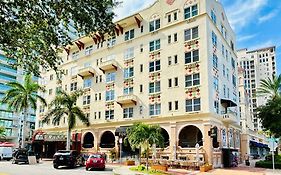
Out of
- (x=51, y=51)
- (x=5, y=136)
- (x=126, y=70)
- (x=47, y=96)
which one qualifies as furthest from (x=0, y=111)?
(x=51, y=51)

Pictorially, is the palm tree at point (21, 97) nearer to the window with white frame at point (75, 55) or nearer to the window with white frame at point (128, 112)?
the window with white frame at point (75, 55)

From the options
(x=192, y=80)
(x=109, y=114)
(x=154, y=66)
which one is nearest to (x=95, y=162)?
(x=192, y=80)

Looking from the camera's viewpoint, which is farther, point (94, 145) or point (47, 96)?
point (47, 96)

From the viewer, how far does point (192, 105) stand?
111ft

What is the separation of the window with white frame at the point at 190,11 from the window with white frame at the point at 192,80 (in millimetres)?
7497

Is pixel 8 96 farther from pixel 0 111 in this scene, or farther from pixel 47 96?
pixel 0 111

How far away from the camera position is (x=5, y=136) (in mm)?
81688

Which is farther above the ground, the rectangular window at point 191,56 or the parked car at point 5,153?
the rectangular window at point 191,56

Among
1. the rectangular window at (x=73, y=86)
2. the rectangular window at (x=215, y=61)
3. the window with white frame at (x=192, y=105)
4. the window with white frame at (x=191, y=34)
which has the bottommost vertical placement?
the window with white frame at (x=192, y=105)

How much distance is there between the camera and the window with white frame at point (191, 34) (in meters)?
35.2

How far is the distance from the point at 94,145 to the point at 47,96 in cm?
1718

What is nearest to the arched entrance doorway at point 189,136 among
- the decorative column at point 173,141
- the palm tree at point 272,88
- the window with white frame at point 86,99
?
the decorative column at point 173,141

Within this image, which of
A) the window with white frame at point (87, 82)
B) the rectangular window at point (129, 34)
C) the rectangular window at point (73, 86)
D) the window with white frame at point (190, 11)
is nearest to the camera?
the window with white frame at point (190, 11)

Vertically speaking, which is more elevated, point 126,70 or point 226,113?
point 126,70
